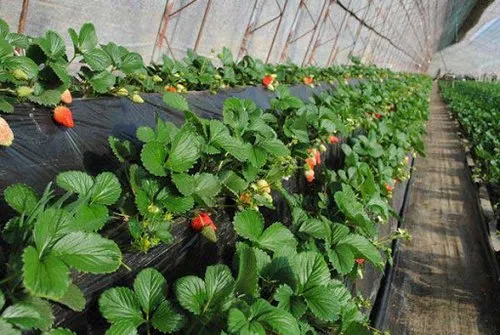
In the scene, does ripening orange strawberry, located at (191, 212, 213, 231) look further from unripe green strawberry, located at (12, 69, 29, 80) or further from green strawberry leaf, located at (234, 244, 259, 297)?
unripe green strawberry, located at (12, 69, 29, 80)

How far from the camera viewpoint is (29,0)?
3.24 meters

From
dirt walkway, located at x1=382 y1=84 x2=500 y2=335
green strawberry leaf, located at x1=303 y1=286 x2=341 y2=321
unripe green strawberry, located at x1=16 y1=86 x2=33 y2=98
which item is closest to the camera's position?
green strawberry leaf, located at x1=303 y1=286 x2=341 y2=321

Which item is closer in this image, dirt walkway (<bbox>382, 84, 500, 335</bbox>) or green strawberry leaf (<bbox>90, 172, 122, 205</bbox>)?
green strawberry leaf (<bbox>90, 172, 122, 205</bbox>)

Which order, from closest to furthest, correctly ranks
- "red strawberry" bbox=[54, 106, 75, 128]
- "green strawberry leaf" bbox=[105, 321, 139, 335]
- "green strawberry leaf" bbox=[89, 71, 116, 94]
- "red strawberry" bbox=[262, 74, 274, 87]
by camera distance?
"green strawberry leaf" bbox=[105, 321, 139, 335] < "red strawberry" bbox=[54, 106, 75, 128] < "green strawberry leaf" bbox=[89, 71, 116, 94] < "red strawberry" bbox=[262, 74, 274, 87]

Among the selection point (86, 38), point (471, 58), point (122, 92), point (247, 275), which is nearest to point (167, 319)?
point (247, 275)

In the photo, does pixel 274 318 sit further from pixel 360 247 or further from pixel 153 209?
pixel 360 247

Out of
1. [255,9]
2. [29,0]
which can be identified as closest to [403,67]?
[255,9]

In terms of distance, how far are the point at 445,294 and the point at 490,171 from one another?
317cm

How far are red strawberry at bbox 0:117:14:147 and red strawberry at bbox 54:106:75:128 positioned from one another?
9.1 inches

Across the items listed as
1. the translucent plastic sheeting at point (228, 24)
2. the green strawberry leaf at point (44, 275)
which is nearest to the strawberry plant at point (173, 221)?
the green strawberry leaf at point (44, 275)

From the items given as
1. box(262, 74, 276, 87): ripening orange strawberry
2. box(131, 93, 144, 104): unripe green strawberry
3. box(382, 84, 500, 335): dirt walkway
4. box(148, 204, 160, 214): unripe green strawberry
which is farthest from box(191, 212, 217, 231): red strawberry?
box(262, 74, 276, 87): ripening orange strawberry

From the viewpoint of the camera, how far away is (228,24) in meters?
5.99

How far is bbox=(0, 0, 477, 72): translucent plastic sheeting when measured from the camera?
3.59 metres

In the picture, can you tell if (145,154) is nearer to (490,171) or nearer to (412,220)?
(412,220)
